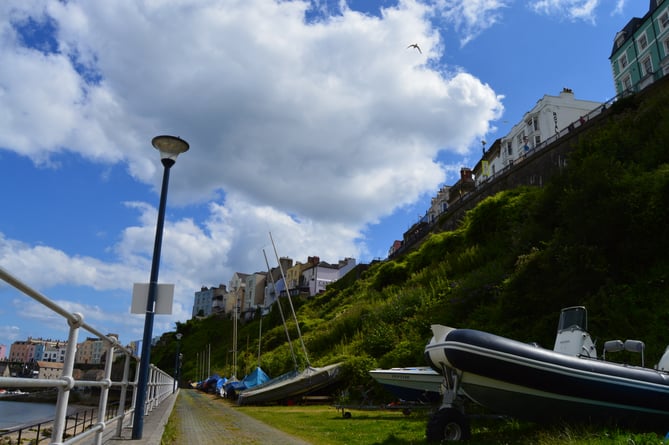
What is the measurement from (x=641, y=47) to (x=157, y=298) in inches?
1837

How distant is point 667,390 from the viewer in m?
6.94

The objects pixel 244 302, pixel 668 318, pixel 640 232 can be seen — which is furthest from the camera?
pixel 244 302

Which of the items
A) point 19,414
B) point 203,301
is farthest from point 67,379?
point 203,301

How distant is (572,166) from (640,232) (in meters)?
5.78

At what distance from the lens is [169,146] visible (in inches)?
313

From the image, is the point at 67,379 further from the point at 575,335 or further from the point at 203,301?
the point at 203,301

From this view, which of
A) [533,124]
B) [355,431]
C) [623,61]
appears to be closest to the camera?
[355,431]

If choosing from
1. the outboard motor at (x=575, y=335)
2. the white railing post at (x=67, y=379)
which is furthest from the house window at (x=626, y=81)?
the white railing post at (x=67, y=379)

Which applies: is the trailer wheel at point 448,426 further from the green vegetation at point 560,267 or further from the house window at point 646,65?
the house window at point 646,65

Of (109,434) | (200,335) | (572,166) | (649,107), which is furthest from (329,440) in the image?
(200,335)

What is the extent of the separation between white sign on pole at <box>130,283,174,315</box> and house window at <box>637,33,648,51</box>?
45800 millimetres

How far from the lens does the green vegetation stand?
43.4ft

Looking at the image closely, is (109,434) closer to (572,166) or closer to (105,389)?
(105,389)

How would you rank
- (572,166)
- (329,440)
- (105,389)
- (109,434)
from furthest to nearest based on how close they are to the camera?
(572,166) → (329,440) → (109,434) → (105,389)
